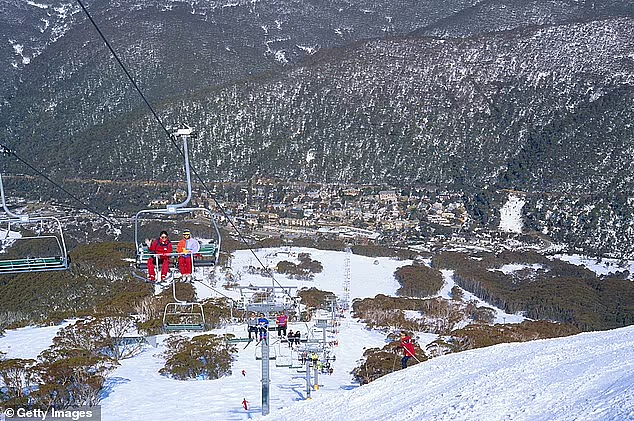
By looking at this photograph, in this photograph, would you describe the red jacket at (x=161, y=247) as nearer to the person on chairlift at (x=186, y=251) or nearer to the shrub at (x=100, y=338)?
the person on chairlift at (x=186, y=251)

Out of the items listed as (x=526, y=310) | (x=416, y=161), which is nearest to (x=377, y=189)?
(x=416, y=161)

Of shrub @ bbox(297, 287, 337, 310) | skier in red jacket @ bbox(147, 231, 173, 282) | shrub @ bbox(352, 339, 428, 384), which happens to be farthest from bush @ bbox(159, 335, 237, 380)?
skier in red jacket @ bbox(147, 231, 173, 282)

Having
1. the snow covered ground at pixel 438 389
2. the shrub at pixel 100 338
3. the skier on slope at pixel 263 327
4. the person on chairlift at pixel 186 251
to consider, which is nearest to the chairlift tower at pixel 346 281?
the snow covered ground at pixel 438 389

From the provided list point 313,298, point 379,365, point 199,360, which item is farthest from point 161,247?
point 313,298

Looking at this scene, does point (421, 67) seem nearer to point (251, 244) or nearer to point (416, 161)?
point (416, 161)

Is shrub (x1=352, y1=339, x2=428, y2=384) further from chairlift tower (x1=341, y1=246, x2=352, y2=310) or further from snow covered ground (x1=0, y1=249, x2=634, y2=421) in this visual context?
chairlift tower (x1=341, y1=246, x2=352, y2=310)

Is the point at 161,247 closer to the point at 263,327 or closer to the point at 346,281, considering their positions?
the point at 263,327
